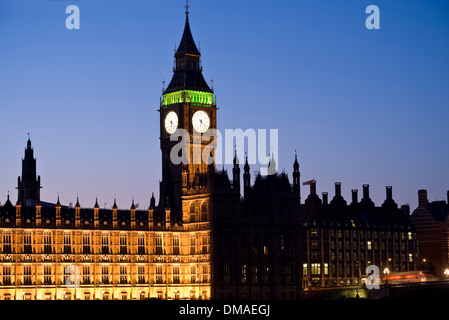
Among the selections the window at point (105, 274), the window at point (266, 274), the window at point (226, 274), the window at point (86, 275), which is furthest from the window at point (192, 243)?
the window at point (86, 275)

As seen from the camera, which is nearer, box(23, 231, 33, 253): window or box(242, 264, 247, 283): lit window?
box(23, 231, 33, 253): window

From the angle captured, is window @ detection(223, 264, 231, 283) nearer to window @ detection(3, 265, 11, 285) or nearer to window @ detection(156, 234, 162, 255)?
window @ detection(156, 234, 162, 255)

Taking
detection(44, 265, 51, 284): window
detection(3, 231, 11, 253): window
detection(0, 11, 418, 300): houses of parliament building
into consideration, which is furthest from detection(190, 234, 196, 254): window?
detection(3, 231, 11, 253): window

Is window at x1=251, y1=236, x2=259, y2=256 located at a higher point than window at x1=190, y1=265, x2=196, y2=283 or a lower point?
higher

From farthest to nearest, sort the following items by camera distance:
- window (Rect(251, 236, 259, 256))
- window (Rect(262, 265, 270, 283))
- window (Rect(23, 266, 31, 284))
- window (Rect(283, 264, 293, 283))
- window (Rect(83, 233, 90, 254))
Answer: window (Rect(283, 264, 293, 283)) → window (Rect(262, 265, 270, 283)) → window (Rect(251, 236, 259, 256)) → window (Rect(83, 233, 90, 254)) → window (Rect(23, 266, 31, 284))

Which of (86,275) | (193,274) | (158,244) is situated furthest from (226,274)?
(86,275)

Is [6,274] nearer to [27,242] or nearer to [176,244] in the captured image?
[27,242]

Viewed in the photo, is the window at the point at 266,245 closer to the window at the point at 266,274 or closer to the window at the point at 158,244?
the window at the point at 266,274

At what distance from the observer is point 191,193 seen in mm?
190875
